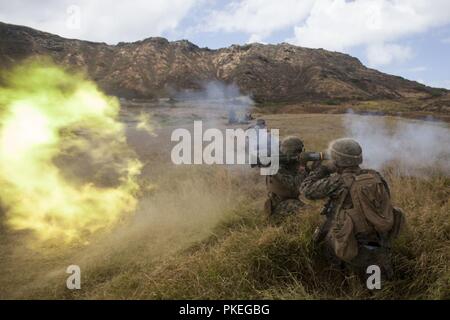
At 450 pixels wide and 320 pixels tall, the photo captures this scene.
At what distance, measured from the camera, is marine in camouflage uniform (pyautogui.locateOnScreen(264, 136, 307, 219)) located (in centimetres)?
603

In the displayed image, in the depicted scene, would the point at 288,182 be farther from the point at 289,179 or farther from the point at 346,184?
the point at 346,184

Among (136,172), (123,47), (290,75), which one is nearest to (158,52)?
(123,47)

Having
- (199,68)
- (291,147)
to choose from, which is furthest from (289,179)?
(199,68)

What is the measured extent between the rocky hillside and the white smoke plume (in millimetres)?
48979

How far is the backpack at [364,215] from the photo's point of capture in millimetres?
3945

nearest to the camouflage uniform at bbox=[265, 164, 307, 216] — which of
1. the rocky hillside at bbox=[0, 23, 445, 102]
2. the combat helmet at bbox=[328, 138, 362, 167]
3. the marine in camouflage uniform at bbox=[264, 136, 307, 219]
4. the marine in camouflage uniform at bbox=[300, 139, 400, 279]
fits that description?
the marine in camouflage uniform at bbox=[264, 136, 307, 219]

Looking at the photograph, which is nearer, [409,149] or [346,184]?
[346,184]

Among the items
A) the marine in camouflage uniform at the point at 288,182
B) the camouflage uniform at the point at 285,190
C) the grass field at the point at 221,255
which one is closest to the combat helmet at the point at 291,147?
the marine in camouflage uniform at the point at 288,182

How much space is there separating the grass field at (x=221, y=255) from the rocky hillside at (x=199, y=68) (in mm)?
54819

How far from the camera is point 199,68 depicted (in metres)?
75.6

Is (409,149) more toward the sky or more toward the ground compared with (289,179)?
more toward the sky

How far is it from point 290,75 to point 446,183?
7136 cm

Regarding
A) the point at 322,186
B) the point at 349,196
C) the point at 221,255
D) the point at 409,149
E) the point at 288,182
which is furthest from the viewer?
the point at 409,149

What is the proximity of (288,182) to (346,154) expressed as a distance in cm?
198
